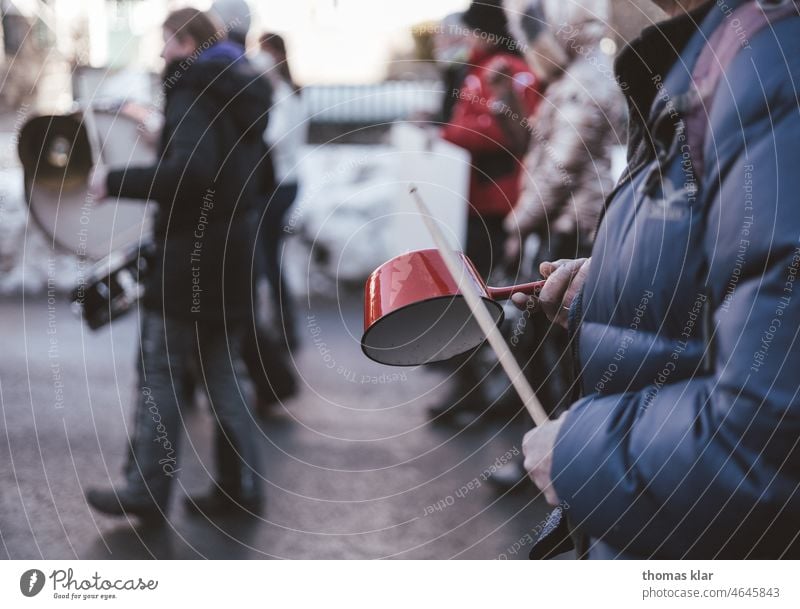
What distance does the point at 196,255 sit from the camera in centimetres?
194

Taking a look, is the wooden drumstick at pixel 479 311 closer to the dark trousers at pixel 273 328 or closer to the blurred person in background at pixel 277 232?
the blurred person in background at pixel 277 232

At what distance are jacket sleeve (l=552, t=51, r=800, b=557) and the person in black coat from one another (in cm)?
124

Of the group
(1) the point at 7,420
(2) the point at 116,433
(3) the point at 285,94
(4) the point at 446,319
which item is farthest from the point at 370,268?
(4) the point at 446,319

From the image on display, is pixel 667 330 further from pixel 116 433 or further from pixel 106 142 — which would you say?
pixel 116 433

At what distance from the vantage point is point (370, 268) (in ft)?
11.7

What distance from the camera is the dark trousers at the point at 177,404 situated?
196cm

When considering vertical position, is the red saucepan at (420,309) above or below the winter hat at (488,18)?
below

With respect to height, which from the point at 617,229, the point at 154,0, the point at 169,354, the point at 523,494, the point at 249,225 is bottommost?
the point at 523,494

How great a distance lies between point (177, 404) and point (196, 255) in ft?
1.02

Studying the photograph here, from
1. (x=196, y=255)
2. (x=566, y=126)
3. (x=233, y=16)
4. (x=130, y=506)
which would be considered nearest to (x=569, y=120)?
(x=566, y=126)

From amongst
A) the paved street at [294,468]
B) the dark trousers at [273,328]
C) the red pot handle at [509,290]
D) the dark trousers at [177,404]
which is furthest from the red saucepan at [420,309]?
the dark trousers at [273,328]

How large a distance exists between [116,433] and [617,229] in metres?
1.85

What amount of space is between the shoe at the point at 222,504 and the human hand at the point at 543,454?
1.31 m
